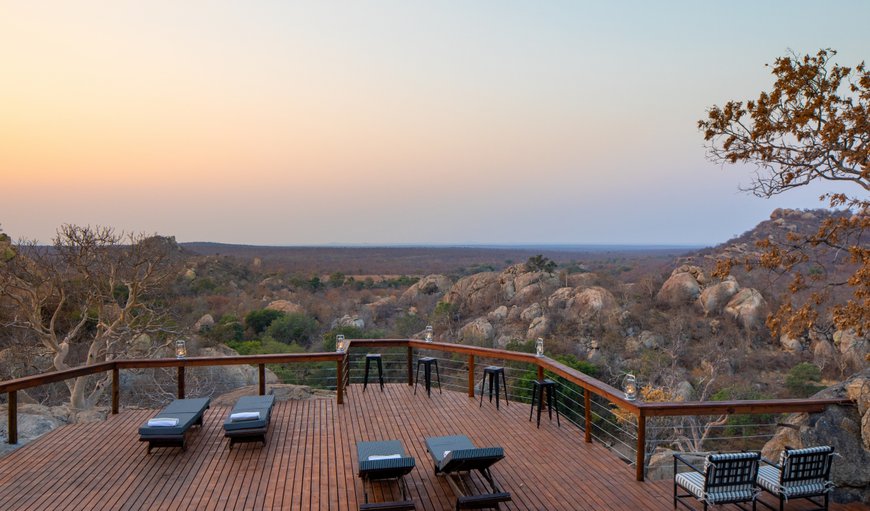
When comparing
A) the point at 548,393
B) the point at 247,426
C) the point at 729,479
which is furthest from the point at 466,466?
the point at 247,426

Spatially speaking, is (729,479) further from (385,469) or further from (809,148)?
(809,148)

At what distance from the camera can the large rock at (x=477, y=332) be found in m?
25.0

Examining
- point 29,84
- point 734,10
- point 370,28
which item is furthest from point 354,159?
point 734,10

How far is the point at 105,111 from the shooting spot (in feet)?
49.6

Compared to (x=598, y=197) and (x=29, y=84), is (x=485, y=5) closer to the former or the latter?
(x=29, y=84)

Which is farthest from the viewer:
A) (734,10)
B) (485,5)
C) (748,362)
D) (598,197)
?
(598,197)

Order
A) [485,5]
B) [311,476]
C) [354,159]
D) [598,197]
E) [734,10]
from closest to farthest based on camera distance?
[311,476] → [734,10] → [485,5] → [354,159] → [598,197]

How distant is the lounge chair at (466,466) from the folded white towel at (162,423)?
9.16ft

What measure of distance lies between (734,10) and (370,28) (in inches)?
383

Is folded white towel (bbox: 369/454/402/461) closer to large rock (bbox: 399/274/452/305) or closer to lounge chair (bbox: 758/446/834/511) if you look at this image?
lounge chair (bbox: 758/446/834/511)

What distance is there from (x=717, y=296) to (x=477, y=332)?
1240 cm

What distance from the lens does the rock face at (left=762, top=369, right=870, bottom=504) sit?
4.30 metres

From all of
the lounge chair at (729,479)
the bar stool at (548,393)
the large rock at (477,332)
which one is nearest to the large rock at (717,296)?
the large rock at (477,332)

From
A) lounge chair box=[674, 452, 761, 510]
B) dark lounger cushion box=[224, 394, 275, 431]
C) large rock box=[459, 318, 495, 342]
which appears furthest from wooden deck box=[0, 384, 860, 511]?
large rock box=[459, 318, 495, 342]
